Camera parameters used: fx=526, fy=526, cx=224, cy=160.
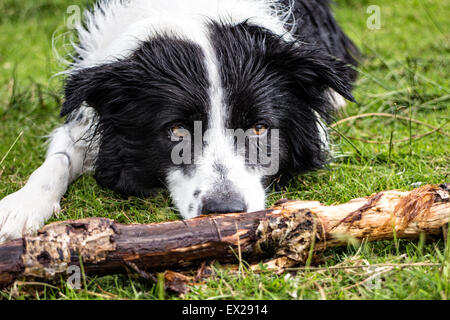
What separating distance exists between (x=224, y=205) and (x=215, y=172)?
0.28 meters

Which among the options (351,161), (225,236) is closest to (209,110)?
(225,236)

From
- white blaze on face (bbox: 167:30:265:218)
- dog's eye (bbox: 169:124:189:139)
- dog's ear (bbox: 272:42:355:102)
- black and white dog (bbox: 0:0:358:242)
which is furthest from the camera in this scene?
dog's ear (bbox: 272:42:355:102)

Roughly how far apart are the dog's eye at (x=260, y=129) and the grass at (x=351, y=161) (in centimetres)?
40

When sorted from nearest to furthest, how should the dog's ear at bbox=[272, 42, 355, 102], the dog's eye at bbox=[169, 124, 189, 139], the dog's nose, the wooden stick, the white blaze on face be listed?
the wooden stick → the dog's nose → the white blaze on face → the dog's eye at bbox=[169, 124, 189, 139] → the dog's ear at bbox=[272, 42, 355, 102]

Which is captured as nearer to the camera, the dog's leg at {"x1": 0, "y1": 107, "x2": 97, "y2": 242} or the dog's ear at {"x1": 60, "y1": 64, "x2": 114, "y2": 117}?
the dog's leg at {"x1": 0, "y1": 107, "x2": 97, "y2": 242}

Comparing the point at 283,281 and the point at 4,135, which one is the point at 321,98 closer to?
the point at 283,281

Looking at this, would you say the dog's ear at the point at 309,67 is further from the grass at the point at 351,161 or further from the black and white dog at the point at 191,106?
the grass at the point at 351,161

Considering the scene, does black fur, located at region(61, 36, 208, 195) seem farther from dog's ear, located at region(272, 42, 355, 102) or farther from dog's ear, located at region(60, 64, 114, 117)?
dog's ear, located at region(272, 42, 355, 102)

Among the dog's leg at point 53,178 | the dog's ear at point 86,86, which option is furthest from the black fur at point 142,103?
the dog's leg at point 53,178

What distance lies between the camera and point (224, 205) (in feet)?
8.75

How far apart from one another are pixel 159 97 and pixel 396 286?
5.62ft

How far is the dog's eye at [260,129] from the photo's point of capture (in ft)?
10.3

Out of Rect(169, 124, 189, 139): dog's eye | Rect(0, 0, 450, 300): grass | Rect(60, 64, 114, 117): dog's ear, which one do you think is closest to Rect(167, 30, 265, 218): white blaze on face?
Rect(169, 124, 189, 139): dog's eye

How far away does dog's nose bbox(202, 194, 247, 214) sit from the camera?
105 inches
